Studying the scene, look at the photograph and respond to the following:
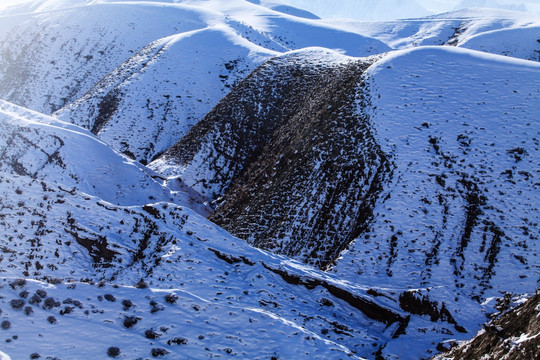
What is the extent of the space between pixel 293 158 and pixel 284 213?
16.0 feet

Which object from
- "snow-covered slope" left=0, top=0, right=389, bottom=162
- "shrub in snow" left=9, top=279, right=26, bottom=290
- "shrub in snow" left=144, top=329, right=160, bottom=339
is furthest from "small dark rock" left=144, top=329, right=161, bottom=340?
"snow-covered slope" left=0, top=0, right=389, bottom=162

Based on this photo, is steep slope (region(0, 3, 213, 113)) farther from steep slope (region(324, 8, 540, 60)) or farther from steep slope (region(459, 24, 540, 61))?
steep slope (region(459, 24, 540, 61))

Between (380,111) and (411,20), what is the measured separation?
272 feet

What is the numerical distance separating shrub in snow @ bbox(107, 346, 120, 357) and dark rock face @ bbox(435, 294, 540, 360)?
8495mm

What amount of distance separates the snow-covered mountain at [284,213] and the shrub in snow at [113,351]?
3 centimetres

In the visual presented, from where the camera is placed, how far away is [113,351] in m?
8.31

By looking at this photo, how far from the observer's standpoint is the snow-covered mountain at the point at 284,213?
995 centimetres

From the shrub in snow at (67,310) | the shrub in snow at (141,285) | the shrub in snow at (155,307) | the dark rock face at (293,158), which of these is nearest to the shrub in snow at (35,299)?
the shrub in snow at (67,310)

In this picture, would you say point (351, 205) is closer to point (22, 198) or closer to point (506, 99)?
point (506, 99)

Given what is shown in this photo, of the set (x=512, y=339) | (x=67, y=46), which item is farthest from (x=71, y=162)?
(x=67, y=46)

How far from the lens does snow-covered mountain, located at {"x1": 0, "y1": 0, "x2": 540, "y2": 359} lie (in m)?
9.95

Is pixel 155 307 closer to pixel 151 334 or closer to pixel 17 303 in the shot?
pixel 151 334

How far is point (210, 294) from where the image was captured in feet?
38.0

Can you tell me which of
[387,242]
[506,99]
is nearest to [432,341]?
[387,242]
